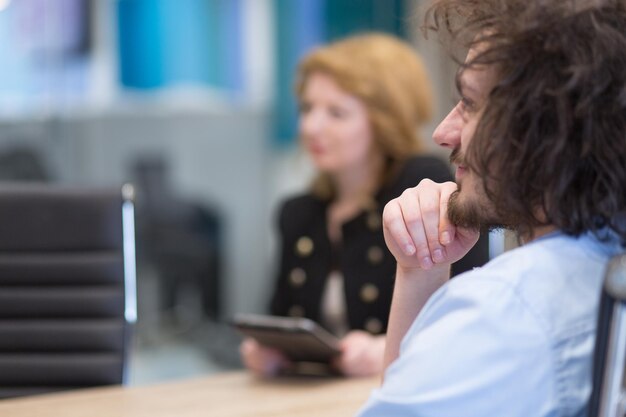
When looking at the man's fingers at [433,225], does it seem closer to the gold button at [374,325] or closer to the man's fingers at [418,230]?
the man's fingers at [418,230]

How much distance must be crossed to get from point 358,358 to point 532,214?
100 centimetres

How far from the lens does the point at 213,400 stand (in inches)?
67.1

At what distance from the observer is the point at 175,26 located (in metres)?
5.39

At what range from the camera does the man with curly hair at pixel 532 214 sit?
833mm

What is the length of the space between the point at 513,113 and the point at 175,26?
15.4 ft

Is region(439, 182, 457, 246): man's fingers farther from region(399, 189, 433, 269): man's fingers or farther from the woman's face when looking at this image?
the woman's face

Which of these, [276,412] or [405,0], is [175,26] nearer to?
[405,0]

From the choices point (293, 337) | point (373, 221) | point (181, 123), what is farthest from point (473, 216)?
point (181, 123)

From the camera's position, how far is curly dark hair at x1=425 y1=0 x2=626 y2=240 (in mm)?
872

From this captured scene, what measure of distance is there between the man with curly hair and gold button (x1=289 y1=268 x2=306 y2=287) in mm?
1533

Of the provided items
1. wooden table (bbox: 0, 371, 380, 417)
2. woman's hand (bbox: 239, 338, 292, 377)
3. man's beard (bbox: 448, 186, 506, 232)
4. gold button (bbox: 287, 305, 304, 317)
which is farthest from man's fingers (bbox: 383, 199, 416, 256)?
gold button (bbox: 287, 305, 304, 317)

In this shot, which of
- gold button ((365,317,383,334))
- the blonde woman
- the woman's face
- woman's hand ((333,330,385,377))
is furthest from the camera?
the woman's face

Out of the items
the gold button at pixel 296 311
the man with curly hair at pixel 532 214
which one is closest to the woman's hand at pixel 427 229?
the man with curly hair at pixel 532 214

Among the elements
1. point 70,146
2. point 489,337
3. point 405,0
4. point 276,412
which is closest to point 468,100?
point 489,337
